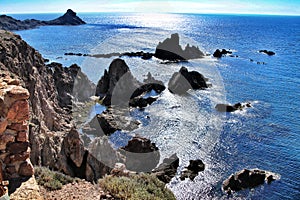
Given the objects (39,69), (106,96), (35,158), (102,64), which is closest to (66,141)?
(35,158)

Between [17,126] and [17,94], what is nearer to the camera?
[17,94]

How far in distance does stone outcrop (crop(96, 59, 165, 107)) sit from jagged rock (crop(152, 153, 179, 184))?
20.8 metres

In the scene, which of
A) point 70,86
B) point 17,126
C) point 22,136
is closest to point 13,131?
point 17,126

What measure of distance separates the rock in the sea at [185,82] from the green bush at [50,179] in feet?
162

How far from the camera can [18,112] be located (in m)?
11.2

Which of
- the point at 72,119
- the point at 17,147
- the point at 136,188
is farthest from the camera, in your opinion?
the point at 72,119

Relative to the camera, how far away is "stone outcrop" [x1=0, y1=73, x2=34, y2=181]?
36.2 feet

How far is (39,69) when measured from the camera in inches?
1594

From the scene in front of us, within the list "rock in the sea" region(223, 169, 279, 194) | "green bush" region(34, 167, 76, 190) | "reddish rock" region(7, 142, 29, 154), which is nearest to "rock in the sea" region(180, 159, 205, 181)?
"rock in the sea" region(223, 169, 279, 194)

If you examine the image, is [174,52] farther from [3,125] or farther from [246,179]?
[3,125]

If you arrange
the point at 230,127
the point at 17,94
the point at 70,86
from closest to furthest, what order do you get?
the point at 17,94
the point at 230,127
the point at 70,86

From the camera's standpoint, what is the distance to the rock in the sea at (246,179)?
31.6 metres

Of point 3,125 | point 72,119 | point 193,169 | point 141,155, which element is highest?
point 3,125

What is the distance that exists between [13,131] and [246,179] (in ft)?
87.5
